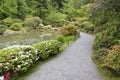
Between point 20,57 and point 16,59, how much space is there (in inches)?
15.1

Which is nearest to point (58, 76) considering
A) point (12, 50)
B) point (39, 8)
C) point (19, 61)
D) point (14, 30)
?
point (19, 61)

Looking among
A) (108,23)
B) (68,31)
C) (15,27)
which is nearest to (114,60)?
(108,23)

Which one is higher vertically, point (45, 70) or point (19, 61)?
point (19, 61)

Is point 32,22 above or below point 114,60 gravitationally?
below

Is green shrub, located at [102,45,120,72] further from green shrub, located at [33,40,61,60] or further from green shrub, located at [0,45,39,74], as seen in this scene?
green shrub, located at [33,40,61,60]

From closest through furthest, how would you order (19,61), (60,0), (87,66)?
1. (19,61)
2. (87,66)
3. (60,0)

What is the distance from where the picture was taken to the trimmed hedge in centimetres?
770

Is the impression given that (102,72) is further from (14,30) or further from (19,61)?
(14,30)

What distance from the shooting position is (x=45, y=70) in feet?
30.1

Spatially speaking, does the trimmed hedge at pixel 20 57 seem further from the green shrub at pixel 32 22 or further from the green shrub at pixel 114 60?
the green shrub at pixel 32 22

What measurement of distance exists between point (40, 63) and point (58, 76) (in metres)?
2.32

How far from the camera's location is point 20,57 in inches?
336

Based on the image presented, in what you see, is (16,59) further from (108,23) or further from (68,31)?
(68,31)

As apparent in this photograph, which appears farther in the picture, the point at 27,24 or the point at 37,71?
Answer: the point at 27,24
